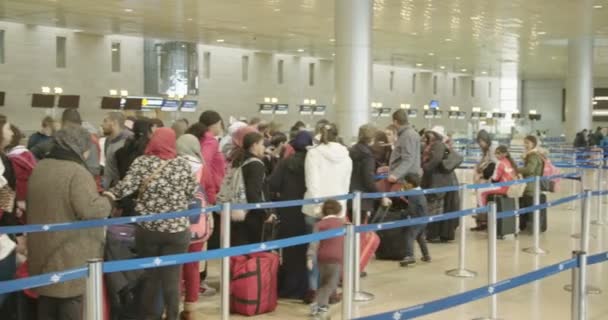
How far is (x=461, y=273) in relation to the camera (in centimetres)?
909

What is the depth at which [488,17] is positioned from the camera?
25.2 meters

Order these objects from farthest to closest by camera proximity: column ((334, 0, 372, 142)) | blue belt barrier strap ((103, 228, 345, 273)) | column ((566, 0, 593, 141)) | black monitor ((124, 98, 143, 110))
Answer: column ((566, 0, 593, 141))
black monitor ((124, 98, 143, 110))
column ((334, 0, 372, 142))
blue belt barrier strap ((103, 228, 345, 273))

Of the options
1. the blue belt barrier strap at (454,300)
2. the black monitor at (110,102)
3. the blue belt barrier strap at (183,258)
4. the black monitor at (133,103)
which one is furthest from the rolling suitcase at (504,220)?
the black monitor at (110,102)

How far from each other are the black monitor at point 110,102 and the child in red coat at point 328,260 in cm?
2559

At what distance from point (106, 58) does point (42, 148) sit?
80.9ft

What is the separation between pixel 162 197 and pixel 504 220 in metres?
7.16

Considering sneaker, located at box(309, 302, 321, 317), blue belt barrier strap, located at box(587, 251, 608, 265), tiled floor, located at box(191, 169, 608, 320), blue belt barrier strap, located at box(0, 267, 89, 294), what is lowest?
tiled floor, located at box(191, 169, 608, 320)

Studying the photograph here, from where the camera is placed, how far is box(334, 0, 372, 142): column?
17.2 m

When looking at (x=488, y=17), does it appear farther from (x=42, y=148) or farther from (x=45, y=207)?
(x=45, y=207)

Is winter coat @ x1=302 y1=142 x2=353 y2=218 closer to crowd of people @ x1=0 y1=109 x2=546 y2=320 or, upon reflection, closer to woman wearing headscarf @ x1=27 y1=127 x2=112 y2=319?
crowd of people @ x1=0 y1=109 x2=546 y2=320

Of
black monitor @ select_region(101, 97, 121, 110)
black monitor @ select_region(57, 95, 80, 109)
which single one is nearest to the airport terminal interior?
black monitor @ select_region(57, 95, 80, 109)

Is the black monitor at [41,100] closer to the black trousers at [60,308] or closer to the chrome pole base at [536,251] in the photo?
the chrome pole base at [536,251]

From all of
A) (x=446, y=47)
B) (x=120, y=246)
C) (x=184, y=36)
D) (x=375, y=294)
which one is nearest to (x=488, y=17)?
(x=446, y=47)

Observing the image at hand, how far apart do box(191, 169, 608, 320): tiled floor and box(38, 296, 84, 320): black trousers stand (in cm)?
206
